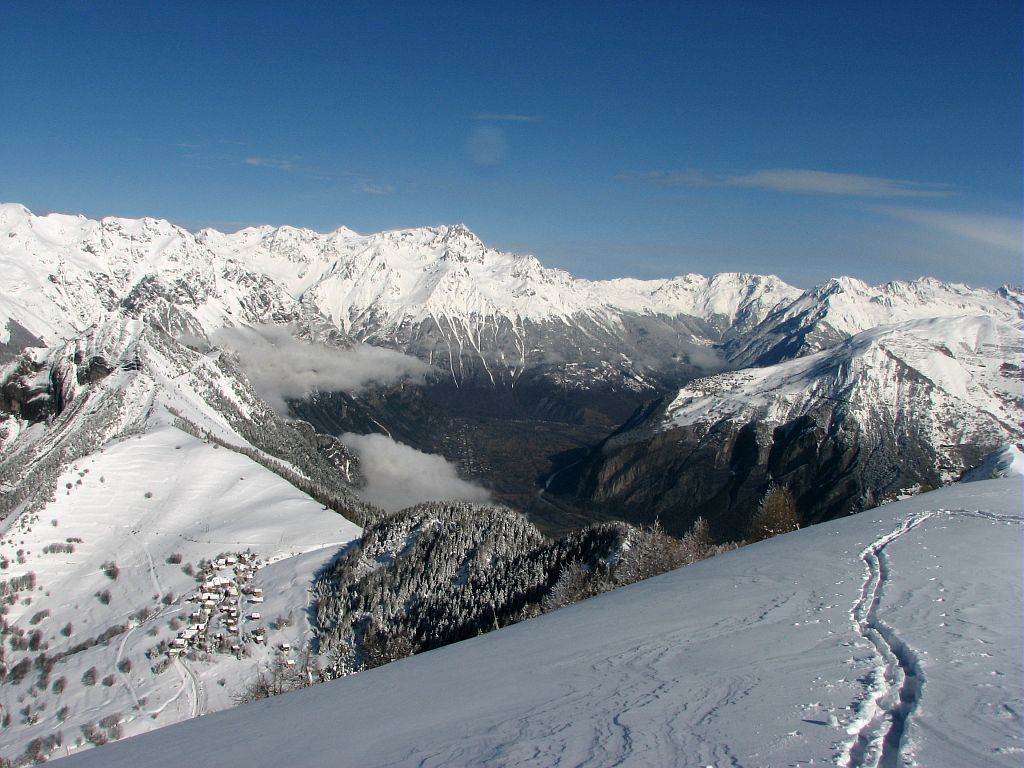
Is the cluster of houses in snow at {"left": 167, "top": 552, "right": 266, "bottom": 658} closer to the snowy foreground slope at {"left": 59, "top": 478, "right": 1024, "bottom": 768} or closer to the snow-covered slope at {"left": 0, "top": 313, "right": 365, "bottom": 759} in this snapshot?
the snow-covered slope at {"left": 0, "top": 313, "right": 365, "bottom": 759}

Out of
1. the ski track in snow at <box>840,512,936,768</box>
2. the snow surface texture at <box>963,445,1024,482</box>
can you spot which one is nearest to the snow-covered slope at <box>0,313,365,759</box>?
the ski track in snow at <box>840,512,936,768</box>

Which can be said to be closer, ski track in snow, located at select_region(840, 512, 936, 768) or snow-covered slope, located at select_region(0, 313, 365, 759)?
ski track in snow, located at select_region(840, 512, 936, 768)

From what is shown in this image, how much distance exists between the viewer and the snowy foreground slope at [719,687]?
11.9m

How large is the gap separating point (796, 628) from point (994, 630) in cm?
476

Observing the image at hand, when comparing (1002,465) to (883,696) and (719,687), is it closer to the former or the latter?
(883,696)

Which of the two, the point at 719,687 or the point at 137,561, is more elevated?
the point at 719,687

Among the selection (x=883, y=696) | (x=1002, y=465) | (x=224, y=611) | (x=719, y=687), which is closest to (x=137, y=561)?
(x=224, y=611)

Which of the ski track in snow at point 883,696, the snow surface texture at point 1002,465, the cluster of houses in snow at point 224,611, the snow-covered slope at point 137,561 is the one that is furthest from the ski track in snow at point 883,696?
the cluster of houses in snow at point 224,611

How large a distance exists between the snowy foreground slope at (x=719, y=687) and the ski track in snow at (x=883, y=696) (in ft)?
0.16

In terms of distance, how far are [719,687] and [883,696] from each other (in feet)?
11.1

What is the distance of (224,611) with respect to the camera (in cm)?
7925

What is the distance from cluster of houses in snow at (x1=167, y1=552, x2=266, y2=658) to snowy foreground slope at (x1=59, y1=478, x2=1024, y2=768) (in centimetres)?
5592

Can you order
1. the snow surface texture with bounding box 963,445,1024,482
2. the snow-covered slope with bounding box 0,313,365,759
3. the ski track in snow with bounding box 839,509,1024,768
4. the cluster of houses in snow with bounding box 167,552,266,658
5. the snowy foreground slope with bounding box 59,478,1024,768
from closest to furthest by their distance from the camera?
1. the ski track in snow with bounding box 839,509,1024,768
2. the snowy foreground slope with bounding box 59,478,1024,768
3. the snow-covered slope with bounding box 0,313,365,759
4. the snow surface texture with bounding box 963,445,1024,482
5. the cluster of houses in snow with bounding box 167,552,266,658

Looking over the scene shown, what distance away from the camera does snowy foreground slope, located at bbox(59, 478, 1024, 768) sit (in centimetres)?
1187
